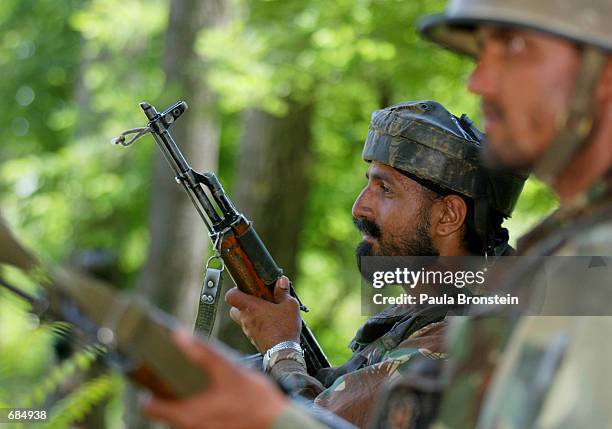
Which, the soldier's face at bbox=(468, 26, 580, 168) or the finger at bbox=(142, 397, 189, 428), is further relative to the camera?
the soldier's face at bbox=(468, 26, 580, 168)

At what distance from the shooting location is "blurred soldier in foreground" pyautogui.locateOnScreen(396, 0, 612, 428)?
2.46 metres

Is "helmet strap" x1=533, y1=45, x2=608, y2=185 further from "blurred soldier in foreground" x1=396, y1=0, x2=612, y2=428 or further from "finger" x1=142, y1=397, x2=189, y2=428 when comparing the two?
"finger" x1=142, y1=397, x2=189, y2=428

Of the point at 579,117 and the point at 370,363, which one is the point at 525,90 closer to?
the point at 579,117

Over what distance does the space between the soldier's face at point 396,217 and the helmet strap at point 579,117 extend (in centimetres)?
223

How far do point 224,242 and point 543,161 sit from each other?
8.37 ft

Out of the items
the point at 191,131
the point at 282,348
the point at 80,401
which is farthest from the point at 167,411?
the point at 191,131

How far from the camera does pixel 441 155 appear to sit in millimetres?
4777

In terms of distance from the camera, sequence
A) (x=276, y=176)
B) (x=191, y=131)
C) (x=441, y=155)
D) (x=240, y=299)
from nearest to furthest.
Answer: (x=441, y=155), (x=240, y=299), (x=276, y=176), (x=191, y=131)

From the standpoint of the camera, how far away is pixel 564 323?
2.40 metres

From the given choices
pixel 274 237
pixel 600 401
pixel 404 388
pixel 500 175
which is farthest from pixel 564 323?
pixel 274 237

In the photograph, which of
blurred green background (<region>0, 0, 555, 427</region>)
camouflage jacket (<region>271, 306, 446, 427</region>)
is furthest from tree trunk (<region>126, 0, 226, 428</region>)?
camouflage jacket (<region>271, 306, 446, 427</region>)

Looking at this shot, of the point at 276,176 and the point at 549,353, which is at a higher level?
the point at 276,176

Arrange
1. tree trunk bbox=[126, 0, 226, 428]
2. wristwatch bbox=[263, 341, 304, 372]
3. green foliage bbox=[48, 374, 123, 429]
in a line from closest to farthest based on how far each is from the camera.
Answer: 1. wristwatch bbox=[263, 341, 304, 372]
2. green foliage bbox=[48, 374, 123, 429]
3. tree trunk bbox=[126, 0, 226, 428]

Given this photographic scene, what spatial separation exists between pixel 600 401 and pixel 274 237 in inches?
366
